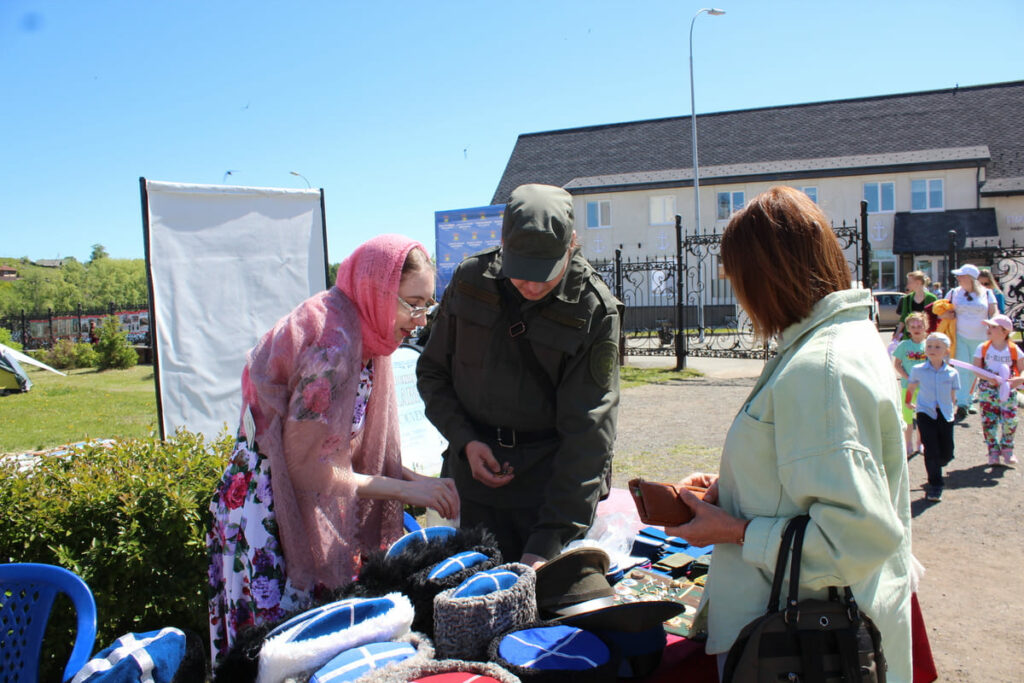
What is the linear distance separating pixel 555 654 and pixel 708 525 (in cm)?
40

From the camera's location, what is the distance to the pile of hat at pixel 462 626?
119cm

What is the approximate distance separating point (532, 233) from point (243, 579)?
4.13ft

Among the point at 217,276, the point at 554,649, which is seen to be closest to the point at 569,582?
the point at 554,649

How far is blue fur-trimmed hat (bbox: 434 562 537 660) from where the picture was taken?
4.29 feet

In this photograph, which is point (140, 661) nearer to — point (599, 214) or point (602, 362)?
point (602, 362)

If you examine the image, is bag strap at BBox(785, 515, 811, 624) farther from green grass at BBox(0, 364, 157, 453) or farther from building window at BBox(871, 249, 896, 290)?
building window at BBox(871, 249, 896, 290)

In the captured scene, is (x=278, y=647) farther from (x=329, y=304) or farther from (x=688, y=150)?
(x=688, y=150)

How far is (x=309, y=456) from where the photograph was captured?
74.1 inches

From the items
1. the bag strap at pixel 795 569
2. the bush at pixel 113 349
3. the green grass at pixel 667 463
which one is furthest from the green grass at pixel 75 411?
the bag strap at pixel 795 569

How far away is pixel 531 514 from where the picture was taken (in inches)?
88.2

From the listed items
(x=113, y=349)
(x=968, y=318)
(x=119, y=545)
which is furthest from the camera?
(x=113, y=349)

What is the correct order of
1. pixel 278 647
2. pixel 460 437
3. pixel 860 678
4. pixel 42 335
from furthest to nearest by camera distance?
pixel 42 335 → pixel 460 437 → pixel 860 678 → pixel 278 647

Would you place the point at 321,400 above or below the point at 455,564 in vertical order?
above

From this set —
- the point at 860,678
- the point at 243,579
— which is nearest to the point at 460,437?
the point at 243,579
